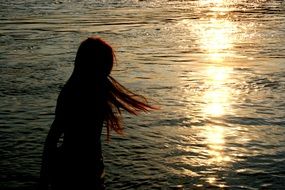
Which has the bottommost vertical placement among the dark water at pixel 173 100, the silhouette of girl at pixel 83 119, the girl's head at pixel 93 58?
the dark water at pixel 173 100

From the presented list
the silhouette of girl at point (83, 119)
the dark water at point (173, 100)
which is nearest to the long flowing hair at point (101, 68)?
the silhouette of girl at point (83, 119)

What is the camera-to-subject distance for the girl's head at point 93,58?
387 cm

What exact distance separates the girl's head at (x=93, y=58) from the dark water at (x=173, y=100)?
2628 millimetres

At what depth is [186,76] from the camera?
1232 cm

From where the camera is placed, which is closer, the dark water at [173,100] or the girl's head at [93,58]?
the girl's head at [93,58]

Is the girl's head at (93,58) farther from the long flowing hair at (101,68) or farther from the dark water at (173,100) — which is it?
the dark water at (173,100)

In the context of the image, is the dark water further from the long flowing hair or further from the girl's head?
the girl's head

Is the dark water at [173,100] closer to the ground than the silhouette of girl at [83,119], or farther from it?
closer to the ground

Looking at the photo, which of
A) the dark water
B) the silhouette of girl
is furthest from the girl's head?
the dark water

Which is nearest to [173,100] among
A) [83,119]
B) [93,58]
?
[83,119]

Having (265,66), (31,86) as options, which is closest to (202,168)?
(31,86)

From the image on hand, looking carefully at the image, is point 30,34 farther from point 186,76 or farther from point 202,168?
point 202,168

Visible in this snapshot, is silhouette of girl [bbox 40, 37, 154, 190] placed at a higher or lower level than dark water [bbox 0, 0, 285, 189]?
higher

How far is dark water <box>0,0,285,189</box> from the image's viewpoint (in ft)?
22.0
